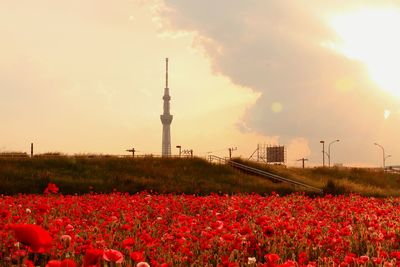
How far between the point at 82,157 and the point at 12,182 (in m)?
9.69

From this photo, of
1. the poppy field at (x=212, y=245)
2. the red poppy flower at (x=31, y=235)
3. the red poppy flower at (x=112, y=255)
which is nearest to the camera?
the red poppy flower at (x=31, y=235)

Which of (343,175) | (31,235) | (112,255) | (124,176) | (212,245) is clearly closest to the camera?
(31,235)

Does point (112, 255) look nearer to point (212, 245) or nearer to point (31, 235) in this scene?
point (31, 235)

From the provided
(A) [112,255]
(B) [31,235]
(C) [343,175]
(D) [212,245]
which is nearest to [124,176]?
(C) [343,175]

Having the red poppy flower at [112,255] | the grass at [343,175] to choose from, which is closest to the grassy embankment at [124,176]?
the grass at [343,175]

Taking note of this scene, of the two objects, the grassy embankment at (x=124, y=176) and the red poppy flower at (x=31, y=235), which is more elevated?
the red poppy flower at (x=31, y=235)

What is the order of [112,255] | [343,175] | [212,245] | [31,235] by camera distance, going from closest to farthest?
[31,235] < [112,255] < [212,245] < [343,175]

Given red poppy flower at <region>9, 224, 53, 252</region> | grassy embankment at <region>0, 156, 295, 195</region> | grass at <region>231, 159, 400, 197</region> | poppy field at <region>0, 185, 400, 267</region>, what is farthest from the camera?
grass at <region>231, 159, 400, 197</region>

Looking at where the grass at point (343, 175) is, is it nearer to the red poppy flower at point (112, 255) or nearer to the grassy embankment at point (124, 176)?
the grassy embankment at point (124, 176)

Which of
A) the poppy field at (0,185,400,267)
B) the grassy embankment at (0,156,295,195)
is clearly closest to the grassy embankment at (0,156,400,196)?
the grassy embankment at (0,156,295,195)

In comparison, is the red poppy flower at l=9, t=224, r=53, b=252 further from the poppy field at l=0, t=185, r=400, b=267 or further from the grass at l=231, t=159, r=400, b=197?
the grass at l=231, t=159, r=400, b=197

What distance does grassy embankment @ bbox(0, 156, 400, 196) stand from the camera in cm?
2881

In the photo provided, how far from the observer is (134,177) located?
104ft

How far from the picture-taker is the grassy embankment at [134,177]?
28.8 m
